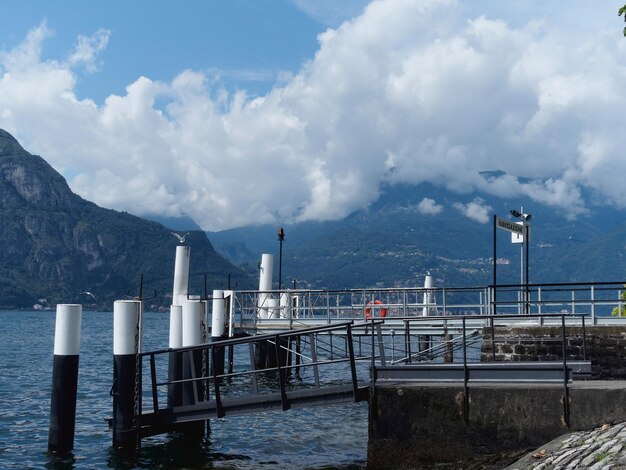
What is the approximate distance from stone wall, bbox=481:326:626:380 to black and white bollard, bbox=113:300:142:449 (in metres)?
8.56

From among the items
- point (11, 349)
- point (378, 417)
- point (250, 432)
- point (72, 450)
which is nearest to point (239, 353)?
point (11, 349)

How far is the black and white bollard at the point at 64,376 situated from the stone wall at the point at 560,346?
9760 millimetres

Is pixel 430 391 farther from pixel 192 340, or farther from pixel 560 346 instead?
pixel 560 346

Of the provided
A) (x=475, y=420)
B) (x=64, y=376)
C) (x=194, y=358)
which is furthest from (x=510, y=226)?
(x=64, y=376)

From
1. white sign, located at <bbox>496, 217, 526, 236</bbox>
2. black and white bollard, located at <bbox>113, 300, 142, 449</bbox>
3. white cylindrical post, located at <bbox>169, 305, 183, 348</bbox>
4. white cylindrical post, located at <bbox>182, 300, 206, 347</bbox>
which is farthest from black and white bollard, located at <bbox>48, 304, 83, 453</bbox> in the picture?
white sign, located at <bbox>496, 217, 526, 236</bbox>

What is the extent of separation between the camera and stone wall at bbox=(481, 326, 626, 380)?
21891 millimetres

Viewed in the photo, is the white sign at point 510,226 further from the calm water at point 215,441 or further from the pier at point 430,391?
the calm water at point 215,441

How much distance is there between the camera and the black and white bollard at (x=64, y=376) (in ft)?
62.5

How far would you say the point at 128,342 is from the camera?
19172 millimetres

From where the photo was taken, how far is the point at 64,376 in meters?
19.1

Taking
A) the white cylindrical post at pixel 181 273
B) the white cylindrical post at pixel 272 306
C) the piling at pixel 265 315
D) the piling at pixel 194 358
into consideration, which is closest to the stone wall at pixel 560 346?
the piling at pixel 194 358

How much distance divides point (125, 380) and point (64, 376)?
1317 millimetres

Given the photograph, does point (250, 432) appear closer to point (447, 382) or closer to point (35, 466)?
point (35, 466)

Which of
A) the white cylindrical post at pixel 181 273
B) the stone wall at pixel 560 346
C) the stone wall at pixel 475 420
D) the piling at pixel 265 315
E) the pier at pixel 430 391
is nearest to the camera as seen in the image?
the stone wall at pixel 475 420
